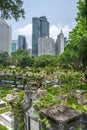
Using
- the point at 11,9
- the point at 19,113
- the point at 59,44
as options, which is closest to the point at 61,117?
the point at 19,113

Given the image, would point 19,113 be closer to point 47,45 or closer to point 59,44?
point 47,45

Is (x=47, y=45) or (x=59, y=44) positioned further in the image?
(x=59, y=44)

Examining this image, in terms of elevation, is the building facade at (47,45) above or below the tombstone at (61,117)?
above

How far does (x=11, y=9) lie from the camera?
36.1 ft

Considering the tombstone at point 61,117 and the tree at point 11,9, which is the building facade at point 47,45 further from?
the tombstone at point 61,117

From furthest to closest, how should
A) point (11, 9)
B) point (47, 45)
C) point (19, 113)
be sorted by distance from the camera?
point (47, 45)
point (11, 9)
point (19, 113)

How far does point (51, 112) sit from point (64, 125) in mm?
454

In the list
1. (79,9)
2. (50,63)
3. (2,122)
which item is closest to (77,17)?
(79,9)

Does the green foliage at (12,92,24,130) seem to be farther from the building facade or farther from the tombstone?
the building facade

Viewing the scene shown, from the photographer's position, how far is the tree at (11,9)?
10578 mm

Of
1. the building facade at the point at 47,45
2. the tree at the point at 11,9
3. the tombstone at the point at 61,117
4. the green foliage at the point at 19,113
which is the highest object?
the building facade at the point at 47,45

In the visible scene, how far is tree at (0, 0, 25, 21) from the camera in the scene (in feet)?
34.7

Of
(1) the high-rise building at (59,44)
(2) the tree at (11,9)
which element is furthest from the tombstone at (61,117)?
(1) the high-rise building at (59,44)

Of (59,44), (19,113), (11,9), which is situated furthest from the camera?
(59,44)
